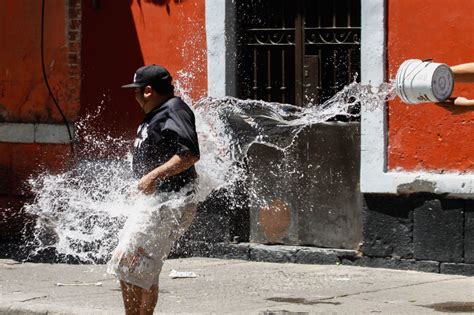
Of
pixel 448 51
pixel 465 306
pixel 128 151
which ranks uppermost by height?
pixel 448 51

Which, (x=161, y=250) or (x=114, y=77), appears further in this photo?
(x=114, y=77)

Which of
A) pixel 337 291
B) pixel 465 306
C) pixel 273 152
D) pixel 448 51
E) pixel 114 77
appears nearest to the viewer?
pixel 465 306

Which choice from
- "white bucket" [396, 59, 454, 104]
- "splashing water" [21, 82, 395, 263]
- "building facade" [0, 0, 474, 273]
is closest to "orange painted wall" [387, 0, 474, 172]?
"building facade" [0, 0, 474, 273]

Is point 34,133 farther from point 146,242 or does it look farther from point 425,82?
point 425,82

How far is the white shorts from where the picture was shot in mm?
8297

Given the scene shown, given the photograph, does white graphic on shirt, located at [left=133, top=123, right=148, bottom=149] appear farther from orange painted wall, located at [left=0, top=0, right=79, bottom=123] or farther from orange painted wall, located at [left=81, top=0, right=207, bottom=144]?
orange painted wall, located at [left=0, top=0, right=79, bottom=123]

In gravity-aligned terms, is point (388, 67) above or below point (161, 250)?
above

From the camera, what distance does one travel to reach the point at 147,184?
828cm

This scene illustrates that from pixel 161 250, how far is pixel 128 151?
524 cm

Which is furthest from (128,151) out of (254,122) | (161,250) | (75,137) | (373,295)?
(161,250)

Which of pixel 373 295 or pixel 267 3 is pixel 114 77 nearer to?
pixel 267 3

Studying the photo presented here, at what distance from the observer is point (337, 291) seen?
10.7 meters

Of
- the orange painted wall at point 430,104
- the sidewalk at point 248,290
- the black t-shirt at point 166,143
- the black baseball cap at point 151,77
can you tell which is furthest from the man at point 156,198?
the orange painted wall at point 430,104

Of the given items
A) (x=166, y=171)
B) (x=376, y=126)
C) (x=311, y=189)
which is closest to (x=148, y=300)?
(x=166, y=171)
